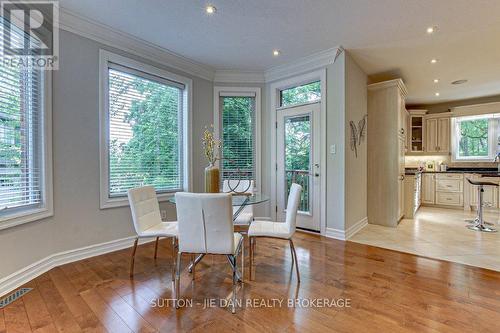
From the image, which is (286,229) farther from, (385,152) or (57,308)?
(385,152)

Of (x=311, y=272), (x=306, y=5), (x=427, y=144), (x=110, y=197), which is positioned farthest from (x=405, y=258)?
(x=427, y=144)

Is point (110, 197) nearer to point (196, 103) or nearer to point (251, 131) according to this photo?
point (196, 103)

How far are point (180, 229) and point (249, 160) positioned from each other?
2.60 meters

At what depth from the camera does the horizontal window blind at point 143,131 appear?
10.0 feet

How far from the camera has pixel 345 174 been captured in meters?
3.45

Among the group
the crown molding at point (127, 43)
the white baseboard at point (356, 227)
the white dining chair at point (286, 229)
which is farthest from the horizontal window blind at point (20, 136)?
the white baseboard at point (356, 227)

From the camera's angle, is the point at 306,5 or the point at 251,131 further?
the point at 251,131

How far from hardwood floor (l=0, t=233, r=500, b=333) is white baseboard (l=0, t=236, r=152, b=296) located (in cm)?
8

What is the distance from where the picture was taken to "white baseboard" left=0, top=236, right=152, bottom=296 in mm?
2067

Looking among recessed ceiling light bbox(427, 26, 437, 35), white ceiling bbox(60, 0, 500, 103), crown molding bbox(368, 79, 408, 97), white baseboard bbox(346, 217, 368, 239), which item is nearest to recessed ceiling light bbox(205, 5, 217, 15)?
white ceiling bbox(60, 0, 500, 103)

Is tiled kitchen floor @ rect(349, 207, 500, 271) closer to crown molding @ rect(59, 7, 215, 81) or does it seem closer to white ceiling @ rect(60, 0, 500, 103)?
A: white ceiling @ rect(60, 0, 500, 103)

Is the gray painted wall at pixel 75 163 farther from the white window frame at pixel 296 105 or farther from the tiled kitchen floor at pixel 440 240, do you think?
the tiled kitchen floor at pixel 440 240

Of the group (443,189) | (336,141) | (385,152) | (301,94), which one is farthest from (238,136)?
(443,189)

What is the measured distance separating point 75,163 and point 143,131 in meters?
0.93
